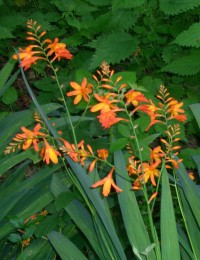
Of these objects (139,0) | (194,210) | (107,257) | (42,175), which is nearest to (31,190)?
(42,175)

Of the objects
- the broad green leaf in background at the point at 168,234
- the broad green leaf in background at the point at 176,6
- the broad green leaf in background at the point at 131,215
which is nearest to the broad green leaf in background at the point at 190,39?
the broad green leaf in background at the point at 176,6

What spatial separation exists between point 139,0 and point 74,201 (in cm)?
103

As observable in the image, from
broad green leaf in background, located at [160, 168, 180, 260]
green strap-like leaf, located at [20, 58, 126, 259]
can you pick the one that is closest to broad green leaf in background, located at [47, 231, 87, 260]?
green strap-like leaf, located at [20, 58, 126, 259]

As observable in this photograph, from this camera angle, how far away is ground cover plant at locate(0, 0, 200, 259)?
134cm

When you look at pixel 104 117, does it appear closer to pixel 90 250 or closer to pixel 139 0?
pixel 90 250

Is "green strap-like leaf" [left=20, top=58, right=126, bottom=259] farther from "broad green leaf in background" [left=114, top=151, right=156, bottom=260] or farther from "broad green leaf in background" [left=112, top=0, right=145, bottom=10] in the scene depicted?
"broad green leaf in background" [left=112, top=0, right=145, bottom=10]

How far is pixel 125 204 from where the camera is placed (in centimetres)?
138

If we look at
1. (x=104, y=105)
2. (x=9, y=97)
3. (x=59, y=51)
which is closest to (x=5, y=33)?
(x=9, y=97)

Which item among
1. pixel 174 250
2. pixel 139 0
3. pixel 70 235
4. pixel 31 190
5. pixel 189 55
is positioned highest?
pixel 139 0

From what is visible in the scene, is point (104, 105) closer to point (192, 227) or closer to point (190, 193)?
point (190, 193)

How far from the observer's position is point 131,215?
4.48 ft

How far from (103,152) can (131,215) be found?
0.22m

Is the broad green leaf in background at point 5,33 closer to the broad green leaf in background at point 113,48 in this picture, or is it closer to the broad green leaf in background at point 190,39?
the broad green leaf in background at point 113,48

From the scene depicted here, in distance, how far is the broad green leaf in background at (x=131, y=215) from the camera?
4.38 feet
